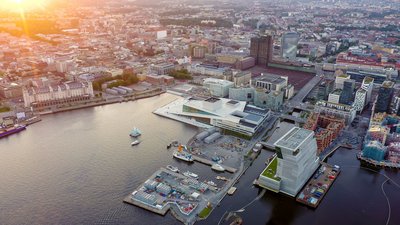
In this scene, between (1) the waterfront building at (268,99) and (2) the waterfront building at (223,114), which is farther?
(1) the waterfront building at (268,99)

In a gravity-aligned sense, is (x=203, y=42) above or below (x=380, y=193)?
above

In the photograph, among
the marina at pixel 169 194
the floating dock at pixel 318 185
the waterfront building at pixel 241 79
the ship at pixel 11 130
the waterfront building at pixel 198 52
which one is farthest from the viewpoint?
the waterfront building at pixel 198 52

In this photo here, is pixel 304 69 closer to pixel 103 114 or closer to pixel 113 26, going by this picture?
pixel 103 114

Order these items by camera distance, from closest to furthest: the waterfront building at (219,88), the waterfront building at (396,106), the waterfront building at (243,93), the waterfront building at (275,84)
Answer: the waterfront building at (396,106), the waterfront building at (243,93), the waterfront building at (219,88), the waterfront building at (275,84)

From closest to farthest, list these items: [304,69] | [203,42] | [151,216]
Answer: [151,216] → [304,69] → [203,42]

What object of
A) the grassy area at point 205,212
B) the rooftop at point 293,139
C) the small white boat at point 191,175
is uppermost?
the rooftop at point 293,139

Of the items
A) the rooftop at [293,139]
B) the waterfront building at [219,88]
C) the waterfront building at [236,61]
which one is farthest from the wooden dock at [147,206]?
the waterfront building at [236,61]

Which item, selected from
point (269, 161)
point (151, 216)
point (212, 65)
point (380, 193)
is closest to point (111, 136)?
point (151, 216)

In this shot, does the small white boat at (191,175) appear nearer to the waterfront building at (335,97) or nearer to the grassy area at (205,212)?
the grassy area at (205,212)
